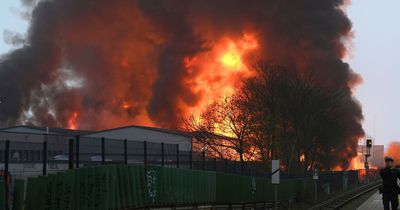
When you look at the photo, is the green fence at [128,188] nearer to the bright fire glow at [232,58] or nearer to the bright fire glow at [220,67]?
the bright fire glow at [220,67]

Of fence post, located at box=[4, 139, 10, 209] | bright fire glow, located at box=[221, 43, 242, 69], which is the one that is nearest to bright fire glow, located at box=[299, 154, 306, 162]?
bright fire glow, located at box=[221, 43, 242, 69]

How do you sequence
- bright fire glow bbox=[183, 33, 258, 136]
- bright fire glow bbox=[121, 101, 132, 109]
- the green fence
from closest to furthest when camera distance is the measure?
the green fence → bright fire glow bbox=[183, 33, 258, 136] → bright fire glow bbox=[121, 101, 132, 109]

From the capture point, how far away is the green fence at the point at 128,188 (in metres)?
10.6

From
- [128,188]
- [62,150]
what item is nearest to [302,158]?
[128,188]

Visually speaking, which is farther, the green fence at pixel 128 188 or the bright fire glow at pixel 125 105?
the bright fire glow at pixel 125 105

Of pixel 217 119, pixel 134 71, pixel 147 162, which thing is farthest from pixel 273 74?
pixel 134 71

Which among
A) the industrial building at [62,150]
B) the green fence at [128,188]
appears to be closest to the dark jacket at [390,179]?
the green fence at [128,188]

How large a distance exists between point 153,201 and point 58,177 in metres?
5.10

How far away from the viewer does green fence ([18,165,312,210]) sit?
1059cm

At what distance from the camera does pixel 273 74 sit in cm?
4522

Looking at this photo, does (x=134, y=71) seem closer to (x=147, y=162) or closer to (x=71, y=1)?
(x=71, y=1)

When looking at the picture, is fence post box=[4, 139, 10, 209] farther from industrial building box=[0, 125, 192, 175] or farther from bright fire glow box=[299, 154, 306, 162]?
bright fire glow box=[299, 154, 306, 162]

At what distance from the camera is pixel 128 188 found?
45.8 feet

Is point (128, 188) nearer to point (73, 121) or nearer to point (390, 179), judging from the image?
point (390, 179)
